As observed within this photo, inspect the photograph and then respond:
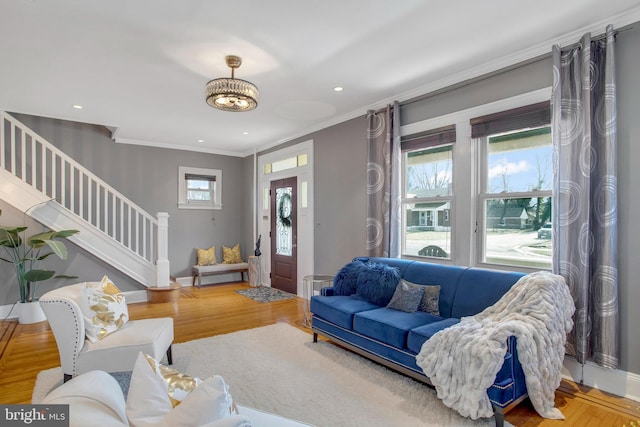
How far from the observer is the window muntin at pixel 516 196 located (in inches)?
124

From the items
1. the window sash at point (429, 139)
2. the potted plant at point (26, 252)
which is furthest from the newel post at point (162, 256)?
the window sash at point (429, 139)

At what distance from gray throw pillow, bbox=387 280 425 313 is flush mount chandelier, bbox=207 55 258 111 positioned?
7.59 feet

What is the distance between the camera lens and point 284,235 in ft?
21.2

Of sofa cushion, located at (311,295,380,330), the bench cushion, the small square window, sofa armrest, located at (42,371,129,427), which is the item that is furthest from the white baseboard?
the small square window

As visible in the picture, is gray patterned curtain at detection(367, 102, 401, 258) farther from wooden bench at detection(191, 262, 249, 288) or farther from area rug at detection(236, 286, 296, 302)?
wooden bench at detection(191, 262, 249, 288)

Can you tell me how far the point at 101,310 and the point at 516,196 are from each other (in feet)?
12.5

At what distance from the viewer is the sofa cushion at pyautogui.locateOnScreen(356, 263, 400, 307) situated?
345 cm

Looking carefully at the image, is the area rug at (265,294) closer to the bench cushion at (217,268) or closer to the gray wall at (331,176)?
the bench cushion at (217,268)

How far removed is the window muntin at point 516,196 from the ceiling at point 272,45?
2.59ft

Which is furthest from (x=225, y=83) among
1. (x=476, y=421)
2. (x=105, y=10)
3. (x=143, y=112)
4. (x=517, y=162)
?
(x=476, y=421)

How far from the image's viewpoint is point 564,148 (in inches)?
111

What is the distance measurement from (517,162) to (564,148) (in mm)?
506

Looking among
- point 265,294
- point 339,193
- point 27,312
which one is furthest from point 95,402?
point 265,294

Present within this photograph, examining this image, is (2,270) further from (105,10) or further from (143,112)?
(105,10)
